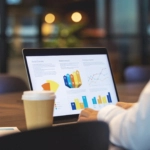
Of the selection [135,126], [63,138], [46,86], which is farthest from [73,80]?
[63,138]

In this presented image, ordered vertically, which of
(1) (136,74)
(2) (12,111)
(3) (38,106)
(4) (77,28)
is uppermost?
(4) (77,28)

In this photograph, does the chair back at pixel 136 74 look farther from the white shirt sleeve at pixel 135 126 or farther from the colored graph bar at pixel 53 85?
the white shirt sleeve at pixel 135 126

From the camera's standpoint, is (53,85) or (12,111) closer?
(53,85)

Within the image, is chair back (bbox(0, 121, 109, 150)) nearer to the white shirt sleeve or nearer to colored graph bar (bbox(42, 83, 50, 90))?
the white shirt sleeve

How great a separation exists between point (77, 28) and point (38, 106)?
466 cm

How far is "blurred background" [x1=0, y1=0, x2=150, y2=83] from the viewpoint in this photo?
5.29 meters

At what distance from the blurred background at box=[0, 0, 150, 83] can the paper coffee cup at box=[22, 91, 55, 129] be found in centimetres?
409

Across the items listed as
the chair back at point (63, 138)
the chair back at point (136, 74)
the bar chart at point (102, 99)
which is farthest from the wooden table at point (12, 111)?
the chair back at point (136, 74)

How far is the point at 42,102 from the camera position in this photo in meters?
1.11

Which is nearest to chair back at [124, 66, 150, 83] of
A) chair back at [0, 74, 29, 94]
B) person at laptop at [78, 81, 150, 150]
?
chair back at [0, 74, 29, 94]

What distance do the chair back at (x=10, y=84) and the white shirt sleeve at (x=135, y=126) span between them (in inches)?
70.6

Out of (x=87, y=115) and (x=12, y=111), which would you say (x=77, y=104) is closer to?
(x=87, y=115)

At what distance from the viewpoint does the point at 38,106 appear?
1117 millimetres

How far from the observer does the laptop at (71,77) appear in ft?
4.65
